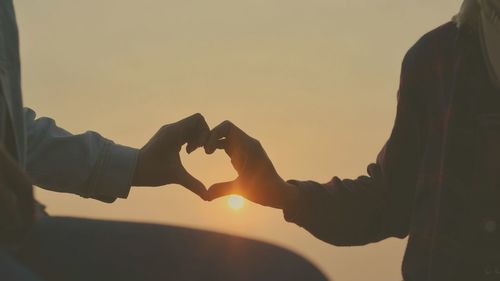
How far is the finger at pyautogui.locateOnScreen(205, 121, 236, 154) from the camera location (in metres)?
2.40

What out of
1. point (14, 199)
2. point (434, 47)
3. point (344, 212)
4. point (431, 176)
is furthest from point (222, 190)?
point (14, 199)

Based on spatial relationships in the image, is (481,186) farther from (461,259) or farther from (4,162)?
(4,162)

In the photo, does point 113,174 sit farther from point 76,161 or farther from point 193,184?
point 193,184

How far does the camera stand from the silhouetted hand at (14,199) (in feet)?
4.16

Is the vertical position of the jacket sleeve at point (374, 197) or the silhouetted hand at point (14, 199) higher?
the jacket sleeve at point (374, 197)

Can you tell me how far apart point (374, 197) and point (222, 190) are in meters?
0.40

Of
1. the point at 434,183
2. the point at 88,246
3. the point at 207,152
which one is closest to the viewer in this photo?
the point at 88,246

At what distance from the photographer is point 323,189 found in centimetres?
255

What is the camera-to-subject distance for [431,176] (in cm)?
231

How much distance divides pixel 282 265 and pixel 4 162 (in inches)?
16.5

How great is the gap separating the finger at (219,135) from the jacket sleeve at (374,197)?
237mm

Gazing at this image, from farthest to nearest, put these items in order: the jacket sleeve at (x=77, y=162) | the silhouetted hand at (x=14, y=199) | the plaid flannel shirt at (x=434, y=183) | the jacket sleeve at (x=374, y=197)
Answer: the jacket sleeve at (x=374, y=197), the jacket sleeve at (x=77, y=162), the plaid flannel shirt at (x=434, y=183), the silhouetted hand at (x=14, y=199)

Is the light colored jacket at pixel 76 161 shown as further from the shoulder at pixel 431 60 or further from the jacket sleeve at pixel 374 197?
the shoulder at pixel 431 60

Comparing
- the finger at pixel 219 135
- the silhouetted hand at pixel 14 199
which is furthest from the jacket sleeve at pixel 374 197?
the silhouetted hand at pixel 14 199
